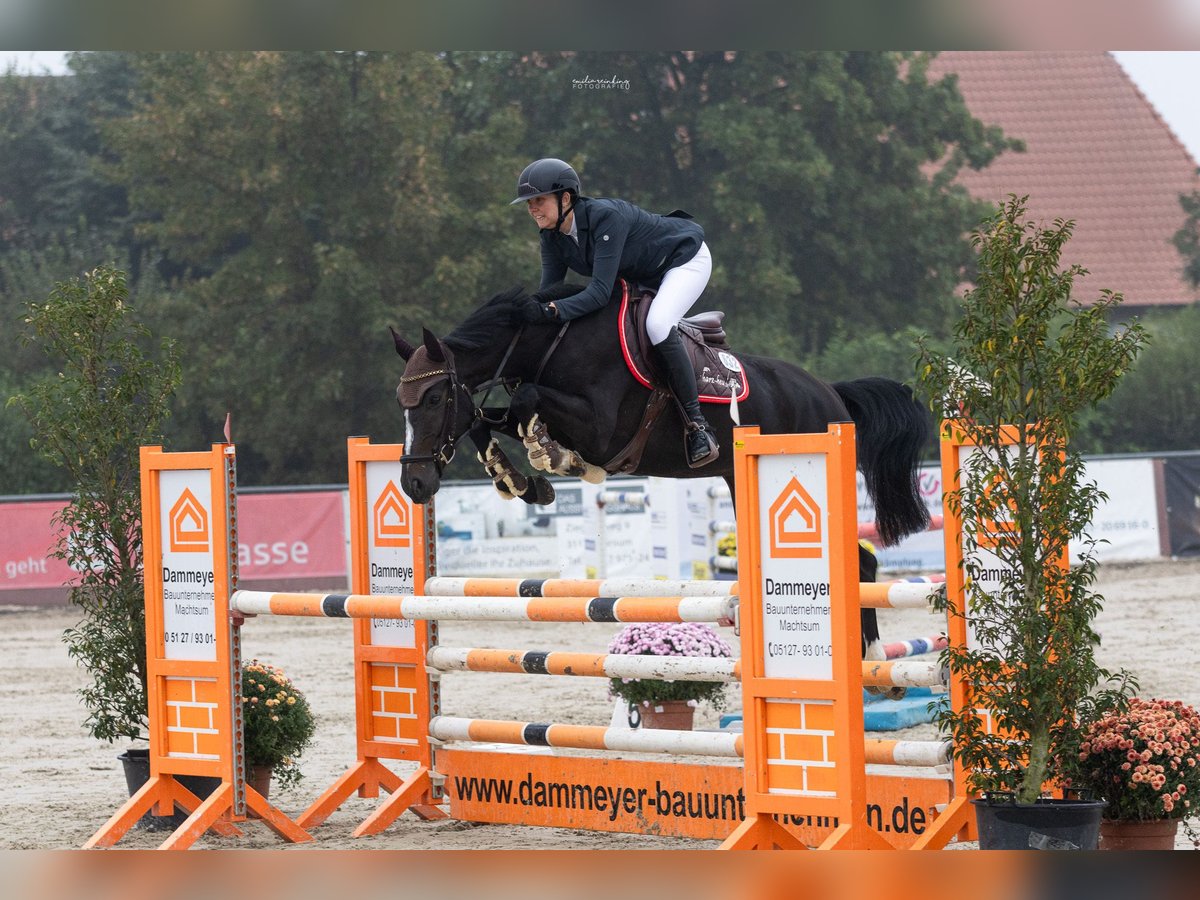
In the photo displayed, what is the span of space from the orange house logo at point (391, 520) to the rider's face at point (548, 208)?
45.4 inches

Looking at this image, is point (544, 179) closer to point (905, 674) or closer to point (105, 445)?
point (905, 674)

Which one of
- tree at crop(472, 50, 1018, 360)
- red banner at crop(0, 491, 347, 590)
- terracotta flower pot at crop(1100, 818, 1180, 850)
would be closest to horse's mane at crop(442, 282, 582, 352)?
terracotta flower pot at crop(1100, 818, 1180, 850)

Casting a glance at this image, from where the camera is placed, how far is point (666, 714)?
19.8 feet

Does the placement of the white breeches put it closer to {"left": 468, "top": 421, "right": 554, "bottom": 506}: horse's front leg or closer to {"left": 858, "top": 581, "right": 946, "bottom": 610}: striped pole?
{"left": 468, "top": 421, "right": 554, "bottom": 506}: horse's front leg

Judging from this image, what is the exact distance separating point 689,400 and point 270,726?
1.96m

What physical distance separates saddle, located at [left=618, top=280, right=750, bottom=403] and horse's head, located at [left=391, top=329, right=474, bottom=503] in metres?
0.53

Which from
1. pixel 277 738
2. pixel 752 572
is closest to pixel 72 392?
pixel 277 738

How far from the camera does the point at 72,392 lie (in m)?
5.22

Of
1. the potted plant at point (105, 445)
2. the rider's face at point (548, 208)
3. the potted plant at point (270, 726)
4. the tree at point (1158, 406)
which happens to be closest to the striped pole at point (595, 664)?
the potted plant at point (270, 726)

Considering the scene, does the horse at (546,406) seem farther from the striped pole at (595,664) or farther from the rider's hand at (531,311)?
the striped pole at (595,664)

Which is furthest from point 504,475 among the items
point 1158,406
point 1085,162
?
point 1085,162

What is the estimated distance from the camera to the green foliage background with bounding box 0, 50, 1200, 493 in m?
18.1
